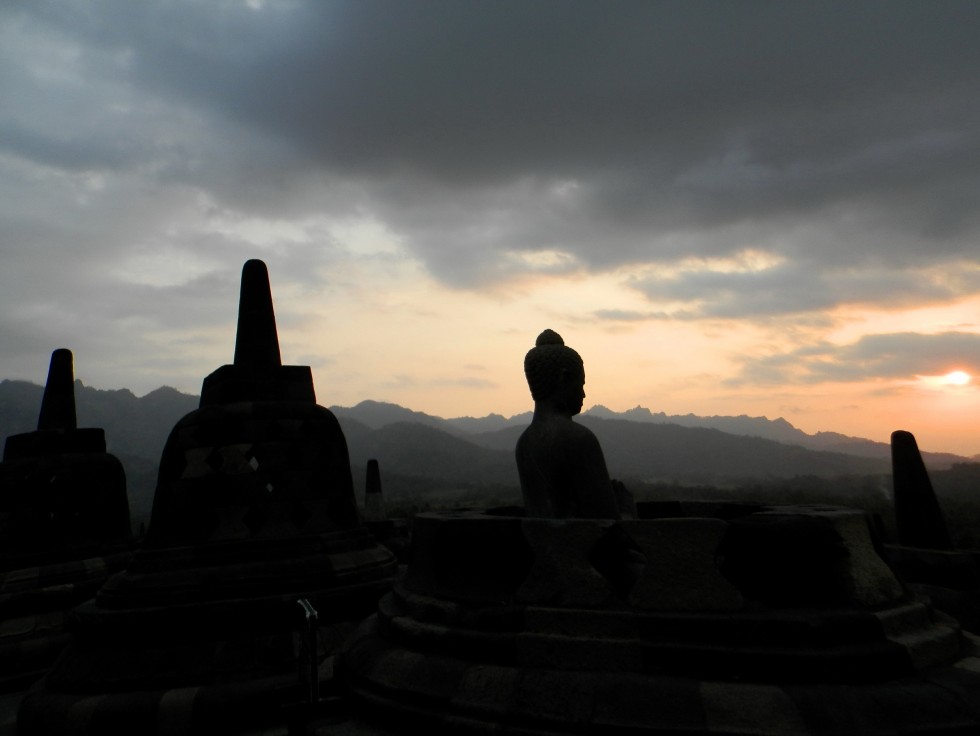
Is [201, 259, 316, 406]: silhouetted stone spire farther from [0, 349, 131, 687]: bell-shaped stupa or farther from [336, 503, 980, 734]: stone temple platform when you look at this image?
[336, 503, 980, 734]: stone temple platform

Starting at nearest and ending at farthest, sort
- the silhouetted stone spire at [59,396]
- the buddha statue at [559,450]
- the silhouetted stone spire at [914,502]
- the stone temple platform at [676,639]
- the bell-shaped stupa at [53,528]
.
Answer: the stone temple platform at [676,639] → the buddha statue at [559,450] → the bell-shaped stupa at [53,528] → the silhouetted stone spire at [914,502] → the silhouetted stone spire at [59,396]

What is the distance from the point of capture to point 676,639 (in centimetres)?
319

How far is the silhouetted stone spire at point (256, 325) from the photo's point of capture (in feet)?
26.5

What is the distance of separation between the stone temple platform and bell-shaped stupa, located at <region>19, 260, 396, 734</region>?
64.0 inches

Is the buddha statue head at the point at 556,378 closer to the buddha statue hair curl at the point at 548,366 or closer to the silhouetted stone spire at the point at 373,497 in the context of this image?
the buddha statue hair curl at the point at 548,366

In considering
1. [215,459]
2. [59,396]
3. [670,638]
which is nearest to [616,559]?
[670,638]

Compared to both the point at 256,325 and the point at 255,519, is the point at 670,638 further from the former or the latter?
the point at 256,325

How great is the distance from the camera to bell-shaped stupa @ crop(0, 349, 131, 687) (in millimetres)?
8555

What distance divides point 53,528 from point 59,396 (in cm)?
267

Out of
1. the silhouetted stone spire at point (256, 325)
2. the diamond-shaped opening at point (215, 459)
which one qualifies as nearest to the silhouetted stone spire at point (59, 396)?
the silhouetted stone spire at point (256, 325)

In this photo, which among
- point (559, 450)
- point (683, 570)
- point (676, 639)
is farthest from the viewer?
point (559, 450)

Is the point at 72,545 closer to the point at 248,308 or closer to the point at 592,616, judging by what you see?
the point at 248,308

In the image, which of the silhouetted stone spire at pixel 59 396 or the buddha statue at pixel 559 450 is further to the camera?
the silhouetted stone spire at pixel 59 396

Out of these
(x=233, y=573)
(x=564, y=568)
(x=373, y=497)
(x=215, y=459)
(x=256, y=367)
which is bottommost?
(x=373, y=497)
